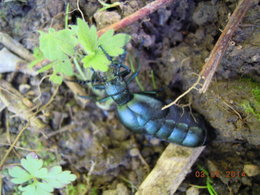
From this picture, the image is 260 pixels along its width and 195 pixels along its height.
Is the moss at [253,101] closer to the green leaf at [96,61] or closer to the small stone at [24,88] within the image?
the green leaf at [96,61]

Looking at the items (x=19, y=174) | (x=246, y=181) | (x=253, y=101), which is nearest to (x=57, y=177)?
(x=19, y=174)

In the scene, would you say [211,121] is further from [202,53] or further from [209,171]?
[202,53]

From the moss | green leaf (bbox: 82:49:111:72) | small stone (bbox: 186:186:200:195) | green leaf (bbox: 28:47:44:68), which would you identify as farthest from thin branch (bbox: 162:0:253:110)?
green leaf (bbox: 28:47:44:68)

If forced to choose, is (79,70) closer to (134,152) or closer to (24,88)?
(24,88)

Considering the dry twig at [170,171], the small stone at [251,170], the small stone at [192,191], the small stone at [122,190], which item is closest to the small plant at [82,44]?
the dry twig at [170,171]

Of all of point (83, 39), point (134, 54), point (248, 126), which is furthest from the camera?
point (134, 54)

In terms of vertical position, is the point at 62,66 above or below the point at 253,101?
above

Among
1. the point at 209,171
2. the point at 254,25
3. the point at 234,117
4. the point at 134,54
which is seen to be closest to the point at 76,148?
the point at 134,54
